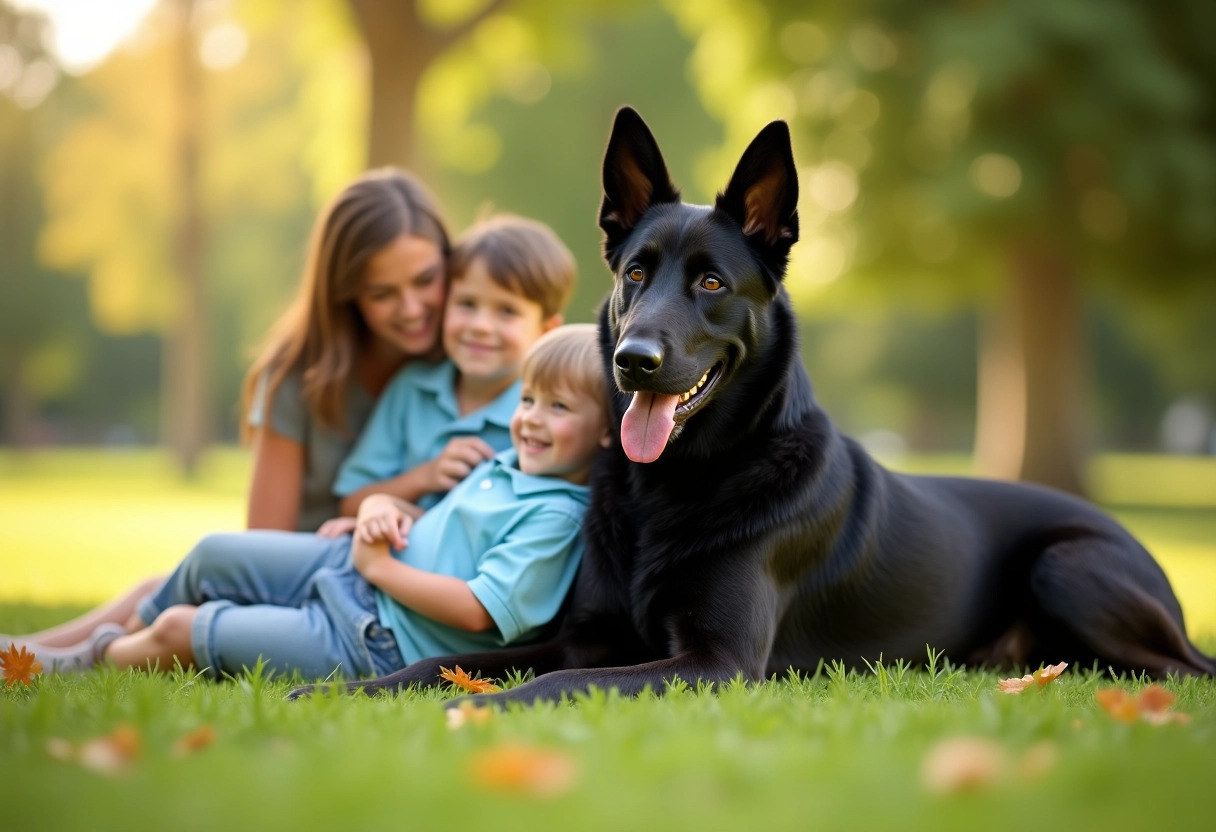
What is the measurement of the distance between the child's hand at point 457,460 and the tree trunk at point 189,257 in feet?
68.8

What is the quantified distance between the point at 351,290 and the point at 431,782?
124 inches

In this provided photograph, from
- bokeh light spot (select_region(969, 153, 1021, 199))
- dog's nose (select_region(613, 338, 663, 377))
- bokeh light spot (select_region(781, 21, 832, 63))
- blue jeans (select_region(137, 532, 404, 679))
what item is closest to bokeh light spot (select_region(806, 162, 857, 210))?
bokeh light spot (select_region(781, 21, 832, 63))

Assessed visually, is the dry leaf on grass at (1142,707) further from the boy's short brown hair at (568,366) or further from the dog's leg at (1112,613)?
the boy's short brown hair at (568,366)

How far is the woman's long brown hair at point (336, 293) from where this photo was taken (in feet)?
15.1

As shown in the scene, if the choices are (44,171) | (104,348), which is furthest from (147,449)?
(44,171)

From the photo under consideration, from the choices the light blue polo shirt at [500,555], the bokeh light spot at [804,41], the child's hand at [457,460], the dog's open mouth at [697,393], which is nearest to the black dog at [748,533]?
the dog's open mouth at [697,393]

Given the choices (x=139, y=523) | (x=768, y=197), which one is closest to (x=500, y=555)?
(x=768, y=197)

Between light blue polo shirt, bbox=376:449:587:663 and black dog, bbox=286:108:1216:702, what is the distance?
117 millimetres

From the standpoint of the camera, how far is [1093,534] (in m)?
3.99

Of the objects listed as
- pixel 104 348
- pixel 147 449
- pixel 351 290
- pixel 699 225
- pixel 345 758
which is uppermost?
pixel 699 225

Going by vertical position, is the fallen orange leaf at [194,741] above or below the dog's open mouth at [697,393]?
below

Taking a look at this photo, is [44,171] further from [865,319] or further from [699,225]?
[699,225]

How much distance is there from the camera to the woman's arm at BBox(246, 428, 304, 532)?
462 centimetres

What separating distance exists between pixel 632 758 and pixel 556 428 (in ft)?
6.16
